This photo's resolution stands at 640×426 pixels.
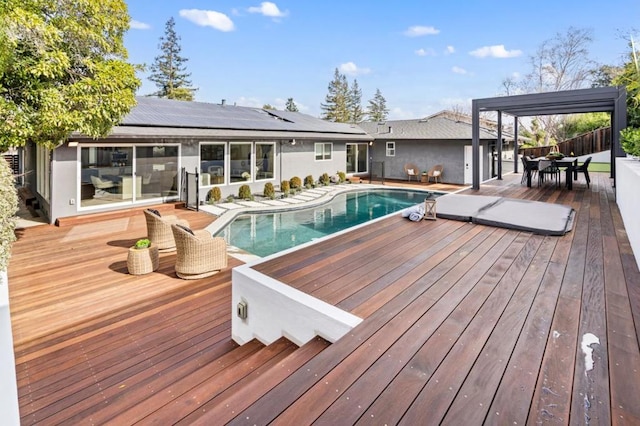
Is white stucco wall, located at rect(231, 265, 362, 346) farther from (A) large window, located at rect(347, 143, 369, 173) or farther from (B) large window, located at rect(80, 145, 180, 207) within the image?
(A) large window, located at rect(347, 143, 369, 173)

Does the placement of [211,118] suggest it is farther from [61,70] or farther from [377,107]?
[377,107]

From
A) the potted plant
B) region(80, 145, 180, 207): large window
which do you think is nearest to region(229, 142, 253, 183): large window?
region(80, 145, 180, 207): large window

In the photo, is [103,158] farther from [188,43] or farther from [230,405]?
[188,43]

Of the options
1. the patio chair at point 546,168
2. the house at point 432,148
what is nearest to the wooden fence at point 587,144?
the house at point 432,148

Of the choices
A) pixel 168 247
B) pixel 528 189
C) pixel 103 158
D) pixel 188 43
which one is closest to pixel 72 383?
pixel 168 247

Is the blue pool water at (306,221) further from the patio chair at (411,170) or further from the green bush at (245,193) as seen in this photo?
the patio chair at (411,170)

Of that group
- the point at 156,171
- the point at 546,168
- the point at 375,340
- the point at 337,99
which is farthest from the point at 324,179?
the point at 337,99

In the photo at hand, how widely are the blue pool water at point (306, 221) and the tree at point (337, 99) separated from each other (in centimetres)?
3387

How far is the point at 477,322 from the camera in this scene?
274 centimetres

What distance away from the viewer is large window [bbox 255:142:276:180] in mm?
14155

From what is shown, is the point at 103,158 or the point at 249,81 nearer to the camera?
the point at 103,158

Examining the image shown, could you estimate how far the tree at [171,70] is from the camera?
37000 mm

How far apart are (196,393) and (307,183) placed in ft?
45.2

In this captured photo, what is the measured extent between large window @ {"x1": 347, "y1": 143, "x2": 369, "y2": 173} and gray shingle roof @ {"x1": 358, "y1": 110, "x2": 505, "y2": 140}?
1.07 meters
